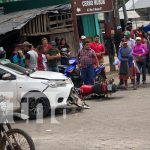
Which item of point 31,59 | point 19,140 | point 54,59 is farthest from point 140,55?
point 19,140

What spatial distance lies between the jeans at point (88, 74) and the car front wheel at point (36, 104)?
3498 millimetres

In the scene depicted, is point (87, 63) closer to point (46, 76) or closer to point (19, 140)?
point (46, 76)

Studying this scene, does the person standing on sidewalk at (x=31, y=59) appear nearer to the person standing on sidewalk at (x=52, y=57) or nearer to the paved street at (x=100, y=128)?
the person standing on sidewalk at (x=52, y=57)

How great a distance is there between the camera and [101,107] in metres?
12.7

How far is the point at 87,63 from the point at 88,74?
375 mm

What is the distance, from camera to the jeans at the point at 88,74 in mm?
15031

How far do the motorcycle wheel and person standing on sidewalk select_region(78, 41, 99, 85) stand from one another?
25.7 feet

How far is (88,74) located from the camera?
595 inches

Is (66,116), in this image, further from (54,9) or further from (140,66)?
(54,9)

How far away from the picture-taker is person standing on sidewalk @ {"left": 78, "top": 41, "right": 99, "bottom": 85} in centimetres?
1491

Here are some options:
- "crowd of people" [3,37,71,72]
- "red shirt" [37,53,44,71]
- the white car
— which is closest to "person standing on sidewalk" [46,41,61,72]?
"crowd of people" [3,37,71,72]

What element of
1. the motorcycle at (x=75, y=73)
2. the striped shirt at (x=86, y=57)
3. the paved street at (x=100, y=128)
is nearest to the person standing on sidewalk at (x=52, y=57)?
the motorcycle at (x=75, y=73)

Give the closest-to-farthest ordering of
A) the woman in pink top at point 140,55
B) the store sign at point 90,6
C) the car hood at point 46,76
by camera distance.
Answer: the car hood at point 46,76, the woman in pink top at point 140,55, the store sign at point 90,6

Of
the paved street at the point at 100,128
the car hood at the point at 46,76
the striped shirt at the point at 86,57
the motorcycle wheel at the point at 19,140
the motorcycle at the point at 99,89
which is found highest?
the striped shirt at the point at 86,57
